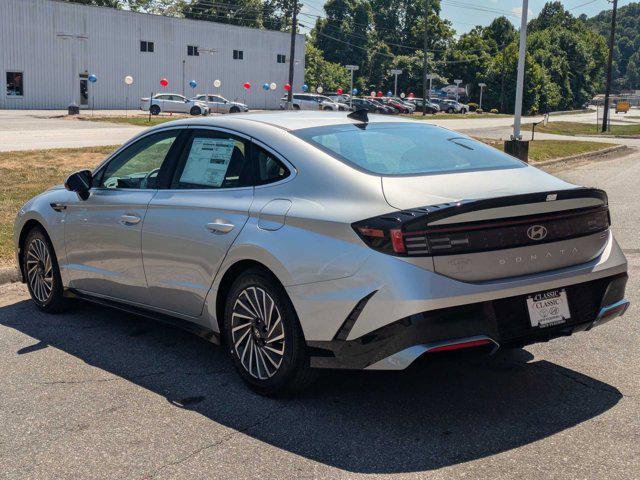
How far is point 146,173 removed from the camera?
608 cm

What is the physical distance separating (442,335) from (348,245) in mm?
670

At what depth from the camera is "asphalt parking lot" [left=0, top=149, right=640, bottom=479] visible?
386 centimetres

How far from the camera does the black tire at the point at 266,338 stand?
4527 millimetres

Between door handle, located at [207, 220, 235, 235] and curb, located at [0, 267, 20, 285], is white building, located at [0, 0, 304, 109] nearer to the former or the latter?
curb, located at [0, 267, 20, 285]

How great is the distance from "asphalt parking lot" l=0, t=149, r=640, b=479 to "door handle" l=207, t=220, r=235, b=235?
0.96 metres

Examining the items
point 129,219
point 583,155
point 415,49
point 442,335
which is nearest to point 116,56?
point 583,155

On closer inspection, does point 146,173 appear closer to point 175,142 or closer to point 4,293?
point 175,142

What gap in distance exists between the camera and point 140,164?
6.21 metres

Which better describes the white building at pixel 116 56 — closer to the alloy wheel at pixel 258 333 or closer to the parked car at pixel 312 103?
the parked car at pixel 312 103

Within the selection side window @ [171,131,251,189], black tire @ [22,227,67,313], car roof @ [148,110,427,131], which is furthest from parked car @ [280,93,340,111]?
side window @ [171,131,251,189]

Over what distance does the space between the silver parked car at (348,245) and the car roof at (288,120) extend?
2cm

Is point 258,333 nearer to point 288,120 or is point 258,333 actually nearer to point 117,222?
point 288,120

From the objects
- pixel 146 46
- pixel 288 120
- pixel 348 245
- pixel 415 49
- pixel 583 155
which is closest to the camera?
pixel 348 245

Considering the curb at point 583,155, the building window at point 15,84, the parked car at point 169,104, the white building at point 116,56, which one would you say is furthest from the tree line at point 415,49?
the curb at point 583,155
